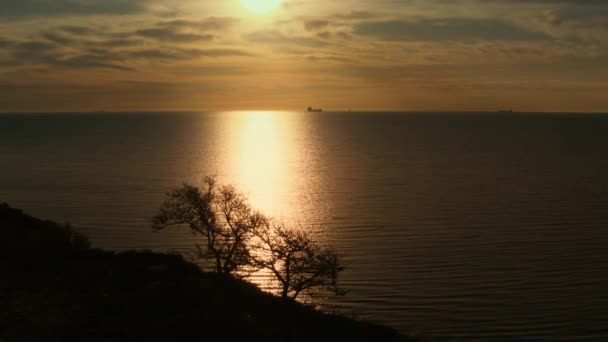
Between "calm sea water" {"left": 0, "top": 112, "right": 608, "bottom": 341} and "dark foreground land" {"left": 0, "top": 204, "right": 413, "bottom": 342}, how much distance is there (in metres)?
8.58

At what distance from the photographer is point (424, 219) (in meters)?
69.6

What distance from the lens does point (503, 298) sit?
43.1m

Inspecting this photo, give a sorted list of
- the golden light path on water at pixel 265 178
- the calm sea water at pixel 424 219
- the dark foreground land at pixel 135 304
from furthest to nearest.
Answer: the golden light path on water at pixel 265 178 → the calm sea water at pixel 424 219 → the dark foreground land at pixel 135 304

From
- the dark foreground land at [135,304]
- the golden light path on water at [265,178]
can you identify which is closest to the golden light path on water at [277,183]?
the golden light path on water at [265,178]

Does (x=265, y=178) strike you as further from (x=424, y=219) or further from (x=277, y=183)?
(x=424, y=219)

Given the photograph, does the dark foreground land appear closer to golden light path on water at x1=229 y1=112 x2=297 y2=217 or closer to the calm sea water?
the calm sea water

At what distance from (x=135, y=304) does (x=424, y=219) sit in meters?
46.2

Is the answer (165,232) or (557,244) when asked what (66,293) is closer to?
(165,232)

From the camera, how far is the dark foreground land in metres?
26.3

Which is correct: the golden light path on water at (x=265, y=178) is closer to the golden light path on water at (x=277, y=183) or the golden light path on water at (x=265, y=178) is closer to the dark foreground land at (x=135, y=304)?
the golden light path on water at (x=277, y=183)

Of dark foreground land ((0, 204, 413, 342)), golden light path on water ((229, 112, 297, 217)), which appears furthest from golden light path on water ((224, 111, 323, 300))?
dark foreground land ((0, 204, 413, 342))

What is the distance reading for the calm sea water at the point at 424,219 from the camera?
41188mm

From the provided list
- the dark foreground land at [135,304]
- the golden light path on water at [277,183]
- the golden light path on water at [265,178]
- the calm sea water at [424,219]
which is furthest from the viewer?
the golden light path on water at [265,178]

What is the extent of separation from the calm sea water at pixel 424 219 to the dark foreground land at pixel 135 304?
858 cm
